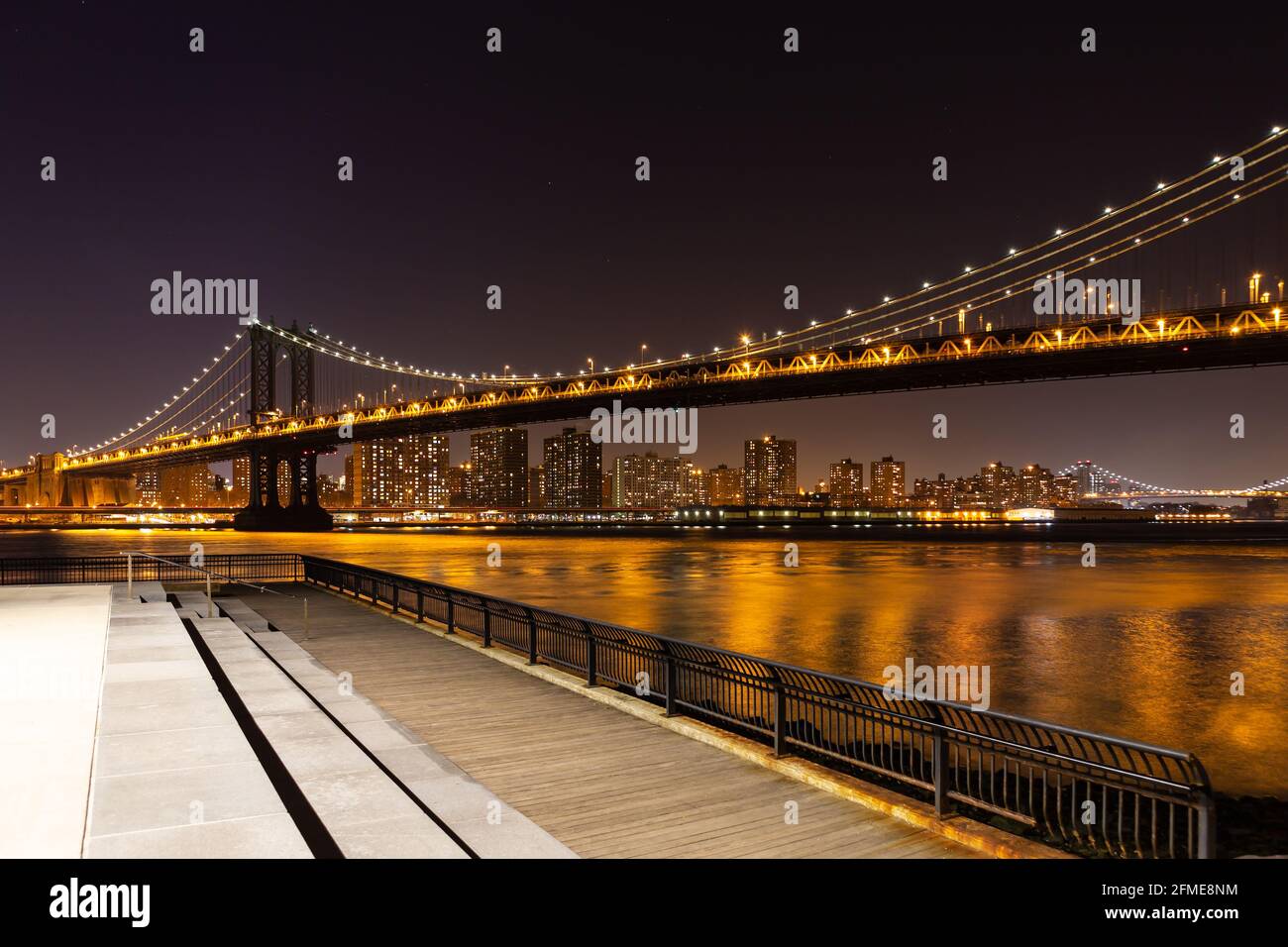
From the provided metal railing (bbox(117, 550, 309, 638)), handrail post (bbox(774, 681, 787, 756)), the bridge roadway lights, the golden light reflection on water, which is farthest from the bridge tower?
handrail post (bbox(774, 681, 787, 756))

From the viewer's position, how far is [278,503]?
320 ft

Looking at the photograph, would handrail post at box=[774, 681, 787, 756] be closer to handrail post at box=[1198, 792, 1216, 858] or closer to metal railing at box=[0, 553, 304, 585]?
handrail post at box=[1198, 792, 1216, 858]

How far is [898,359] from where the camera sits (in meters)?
69.3

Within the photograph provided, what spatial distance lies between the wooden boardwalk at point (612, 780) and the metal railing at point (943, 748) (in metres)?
0.55

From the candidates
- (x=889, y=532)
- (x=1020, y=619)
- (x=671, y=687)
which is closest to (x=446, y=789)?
(x=671, y=687)

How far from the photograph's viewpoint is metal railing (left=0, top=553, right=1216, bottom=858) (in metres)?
5.71

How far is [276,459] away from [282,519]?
8160mm

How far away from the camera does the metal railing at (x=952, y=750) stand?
18.6 ft

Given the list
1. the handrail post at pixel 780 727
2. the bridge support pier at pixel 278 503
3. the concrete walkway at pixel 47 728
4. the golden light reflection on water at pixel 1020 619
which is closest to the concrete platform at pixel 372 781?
the concrete walkway at pixel 47 728

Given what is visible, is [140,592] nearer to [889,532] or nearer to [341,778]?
[341,778]
